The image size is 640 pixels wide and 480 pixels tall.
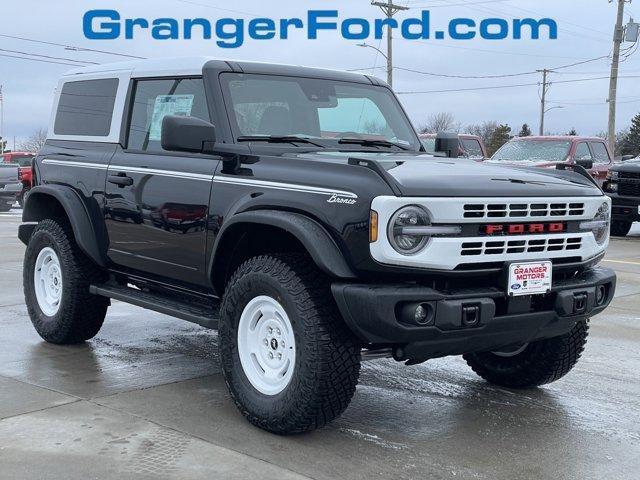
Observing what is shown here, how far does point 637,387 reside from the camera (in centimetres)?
542

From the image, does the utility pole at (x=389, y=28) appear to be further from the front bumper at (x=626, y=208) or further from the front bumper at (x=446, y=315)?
the front bumper at (x=446, y=315)

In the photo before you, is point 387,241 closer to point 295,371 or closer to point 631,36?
point 295,371

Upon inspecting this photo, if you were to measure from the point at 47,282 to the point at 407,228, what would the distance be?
347 centimetres

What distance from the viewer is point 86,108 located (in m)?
6.15

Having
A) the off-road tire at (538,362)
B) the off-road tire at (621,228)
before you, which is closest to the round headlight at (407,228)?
the off-road tire at (538,362)

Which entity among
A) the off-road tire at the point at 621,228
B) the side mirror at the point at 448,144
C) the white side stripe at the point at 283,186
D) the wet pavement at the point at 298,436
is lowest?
the off-road tire at the point at 621,228

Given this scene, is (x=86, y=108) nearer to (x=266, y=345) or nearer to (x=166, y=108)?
(x=166, y=108)

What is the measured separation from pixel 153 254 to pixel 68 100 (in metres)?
1.85

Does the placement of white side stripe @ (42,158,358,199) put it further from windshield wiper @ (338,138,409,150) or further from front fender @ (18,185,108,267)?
windshield wiper @ (338,138,409,150)

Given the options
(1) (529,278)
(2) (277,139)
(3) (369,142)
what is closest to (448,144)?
(3) (369,142)

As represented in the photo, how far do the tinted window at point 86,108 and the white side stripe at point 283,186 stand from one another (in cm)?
158

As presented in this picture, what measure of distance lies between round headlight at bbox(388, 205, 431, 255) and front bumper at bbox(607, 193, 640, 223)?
42.0ft

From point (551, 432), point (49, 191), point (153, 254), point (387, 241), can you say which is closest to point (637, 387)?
point (551, 432)

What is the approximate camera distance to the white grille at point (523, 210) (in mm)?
3969
